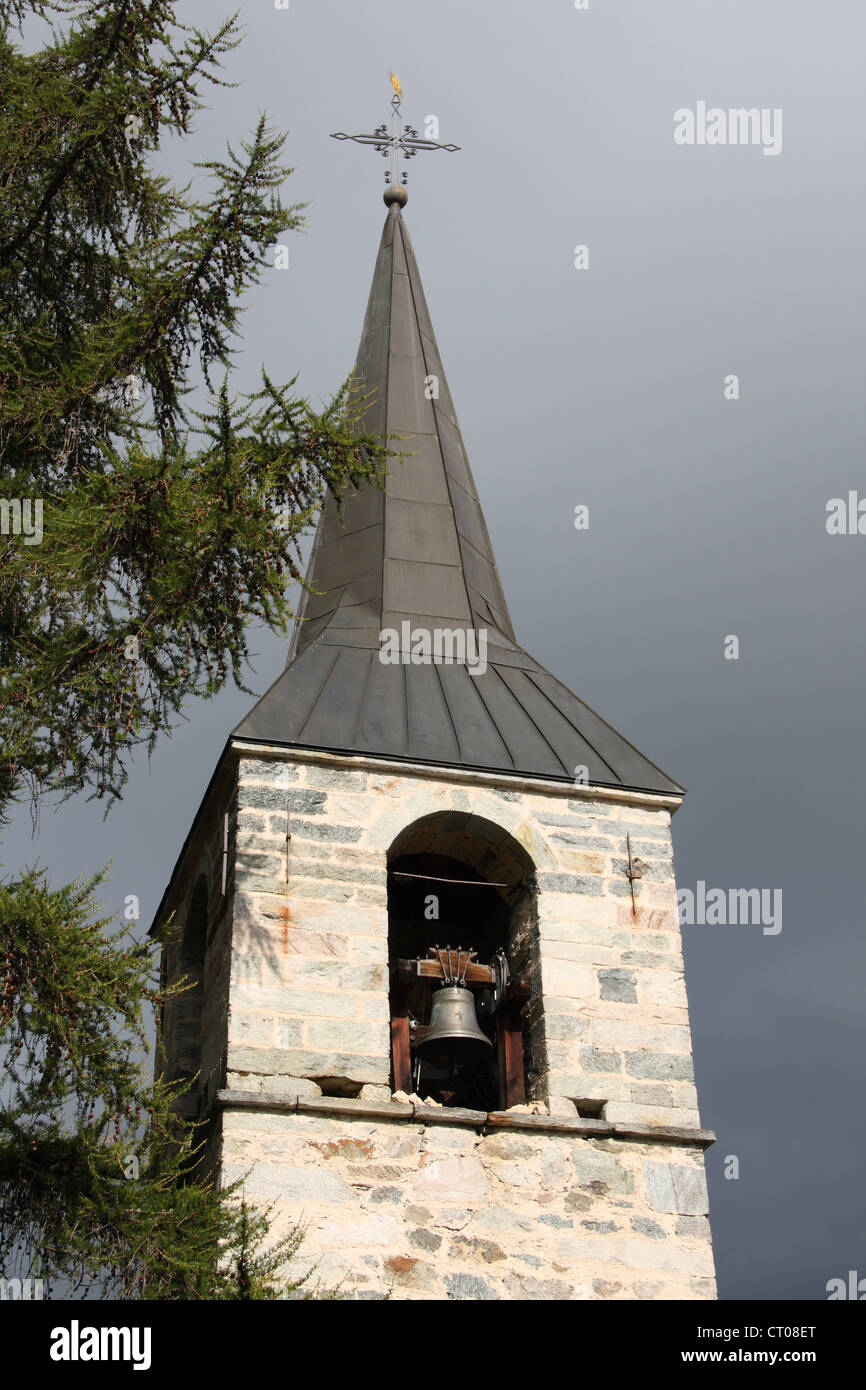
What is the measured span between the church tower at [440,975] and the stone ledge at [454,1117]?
1 centimetres

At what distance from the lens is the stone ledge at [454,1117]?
8.24m

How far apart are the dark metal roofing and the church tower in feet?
0.09

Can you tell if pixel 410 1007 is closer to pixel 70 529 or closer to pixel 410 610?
pixel 410 610

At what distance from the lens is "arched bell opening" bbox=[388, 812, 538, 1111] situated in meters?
9.08

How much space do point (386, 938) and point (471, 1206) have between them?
146 cm

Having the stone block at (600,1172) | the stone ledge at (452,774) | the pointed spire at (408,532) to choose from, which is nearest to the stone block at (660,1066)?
the stone block at (600,1172)

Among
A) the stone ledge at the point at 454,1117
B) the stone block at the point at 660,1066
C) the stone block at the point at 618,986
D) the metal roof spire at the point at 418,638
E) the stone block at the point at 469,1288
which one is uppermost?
the metal roof spire at the point at 418,638

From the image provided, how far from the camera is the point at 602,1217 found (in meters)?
8.48

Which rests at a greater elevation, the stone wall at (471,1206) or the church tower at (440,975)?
the church tower at (440,975)

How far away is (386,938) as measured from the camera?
9.02 m

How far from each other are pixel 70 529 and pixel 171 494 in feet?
1.46

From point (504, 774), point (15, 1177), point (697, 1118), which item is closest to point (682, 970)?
point (697, 1118)

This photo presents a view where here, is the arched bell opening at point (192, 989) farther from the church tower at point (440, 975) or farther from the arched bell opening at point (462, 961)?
the arched bell opening at point (462, 961)

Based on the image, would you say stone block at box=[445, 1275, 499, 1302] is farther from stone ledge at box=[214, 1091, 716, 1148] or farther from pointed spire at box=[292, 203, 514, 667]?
pointed spire at box=[292, 203, 514, 667]
